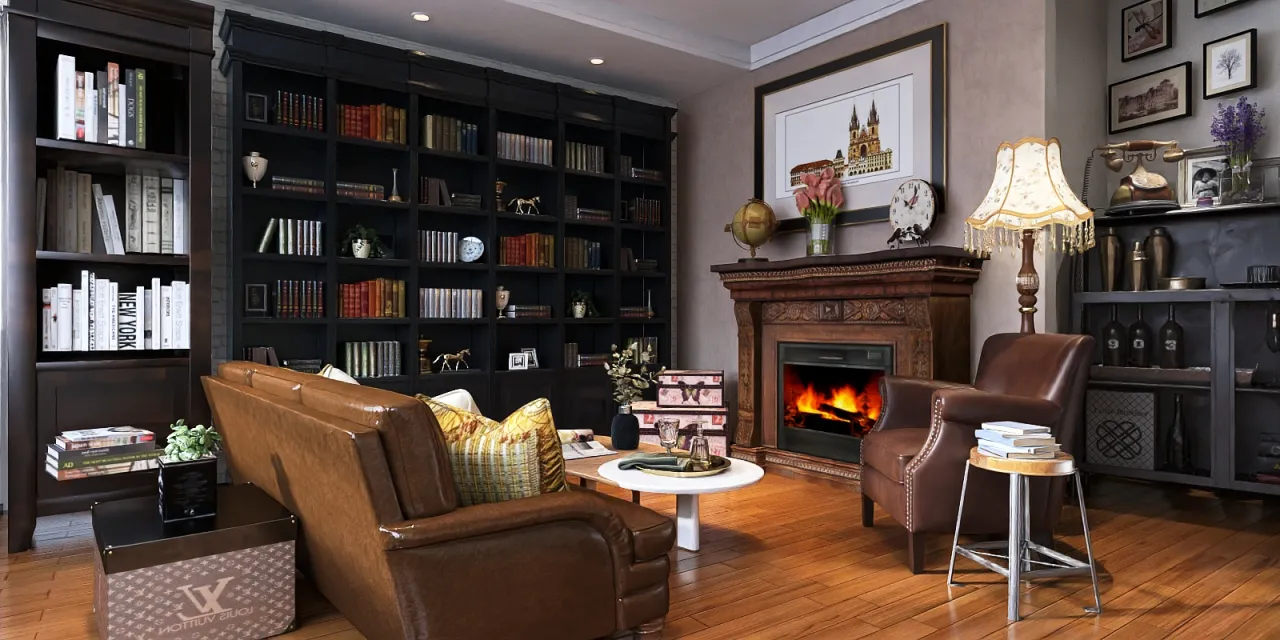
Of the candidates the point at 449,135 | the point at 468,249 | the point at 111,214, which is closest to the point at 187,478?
the point at 111,214

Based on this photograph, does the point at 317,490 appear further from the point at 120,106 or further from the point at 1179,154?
the point at 1179,154

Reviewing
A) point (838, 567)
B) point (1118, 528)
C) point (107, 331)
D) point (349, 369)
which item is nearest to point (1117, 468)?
point (1118, 528)

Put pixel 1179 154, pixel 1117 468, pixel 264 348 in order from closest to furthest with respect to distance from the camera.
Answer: pixel 1179 154 < pixel 1117 468 < pixel 264 348

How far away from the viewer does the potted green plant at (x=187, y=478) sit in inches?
97.7

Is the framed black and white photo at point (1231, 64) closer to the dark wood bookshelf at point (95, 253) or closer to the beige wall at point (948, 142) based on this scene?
the beige wall at point (948, 142)

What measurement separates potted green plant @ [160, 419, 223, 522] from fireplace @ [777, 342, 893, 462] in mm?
3469

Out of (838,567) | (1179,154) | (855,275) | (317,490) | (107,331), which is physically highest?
(1179,154)

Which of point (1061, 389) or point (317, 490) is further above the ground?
point (1061, 389)

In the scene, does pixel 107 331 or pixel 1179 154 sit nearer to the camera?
pixel 107 331

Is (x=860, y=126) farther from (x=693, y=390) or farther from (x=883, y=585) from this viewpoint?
(x=883, y=585)

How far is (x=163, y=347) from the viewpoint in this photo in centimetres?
385

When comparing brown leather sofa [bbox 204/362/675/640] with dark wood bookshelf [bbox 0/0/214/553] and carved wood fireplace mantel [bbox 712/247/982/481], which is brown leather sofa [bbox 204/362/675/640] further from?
carved wood fireplace mantel [bbox 712/247/982/481]

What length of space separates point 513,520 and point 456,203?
12.1ft

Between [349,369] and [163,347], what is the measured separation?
1288 millimetres
